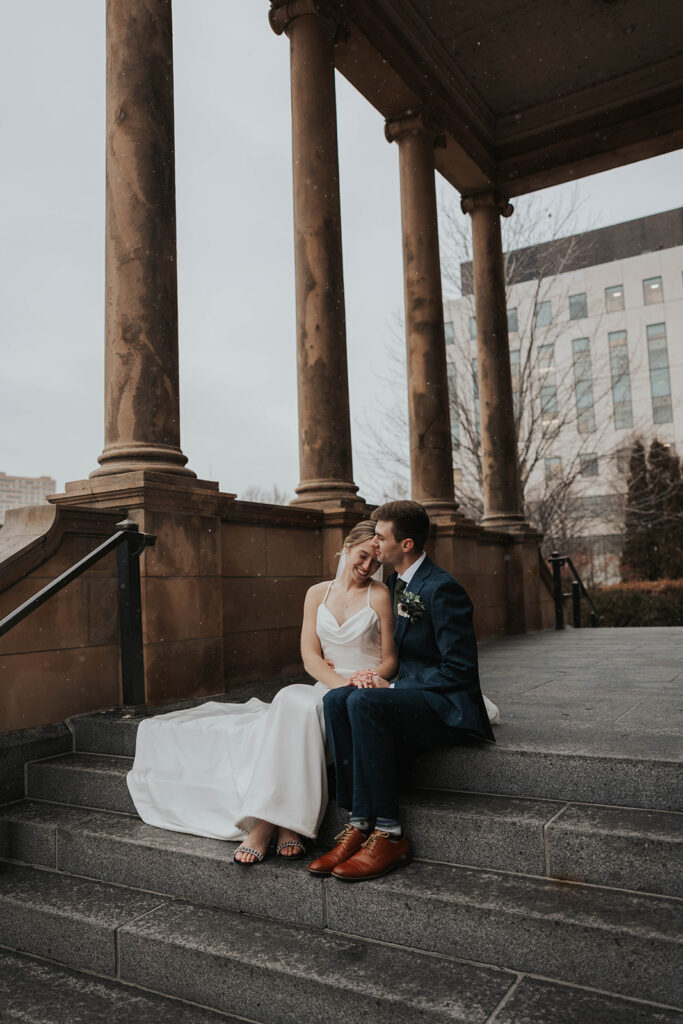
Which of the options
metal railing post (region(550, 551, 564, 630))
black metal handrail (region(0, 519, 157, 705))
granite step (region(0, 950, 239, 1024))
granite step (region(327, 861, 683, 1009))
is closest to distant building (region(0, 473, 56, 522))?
black metal handrail (region(0, 519, 157, 705))

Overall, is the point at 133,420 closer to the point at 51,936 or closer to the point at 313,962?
the point at 51,936

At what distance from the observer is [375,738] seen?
3.14 metres

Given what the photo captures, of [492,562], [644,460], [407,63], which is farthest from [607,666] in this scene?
[644,460]

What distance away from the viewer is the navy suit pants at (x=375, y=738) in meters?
3.09

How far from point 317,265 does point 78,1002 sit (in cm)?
654

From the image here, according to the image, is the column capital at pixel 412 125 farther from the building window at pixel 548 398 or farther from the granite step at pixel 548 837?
the building window at pixel 548 398

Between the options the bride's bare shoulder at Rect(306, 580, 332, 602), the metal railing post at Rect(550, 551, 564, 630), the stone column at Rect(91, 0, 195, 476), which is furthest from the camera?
the metal railing post at Rect(550, 551, 564, 630)

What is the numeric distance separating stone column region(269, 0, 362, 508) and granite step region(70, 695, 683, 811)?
13.7 feet

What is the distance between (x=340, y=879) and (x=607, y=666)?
15.7 ft

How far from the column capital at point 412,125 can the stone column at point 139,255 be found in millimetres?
4889

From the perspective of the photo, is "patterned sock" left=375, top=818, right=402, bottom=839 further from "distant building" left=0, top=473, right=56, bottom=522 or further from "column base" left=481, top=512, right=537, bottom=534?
"column base" left=481, top=512, right=537, bottom=534

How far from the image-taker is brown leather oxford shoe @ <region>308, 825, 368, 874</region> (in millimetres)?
3047

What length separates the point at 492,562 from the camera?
11.2 meters

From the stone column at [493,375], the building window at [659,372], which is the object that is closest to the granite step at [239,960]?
the stone column at [493,375]
